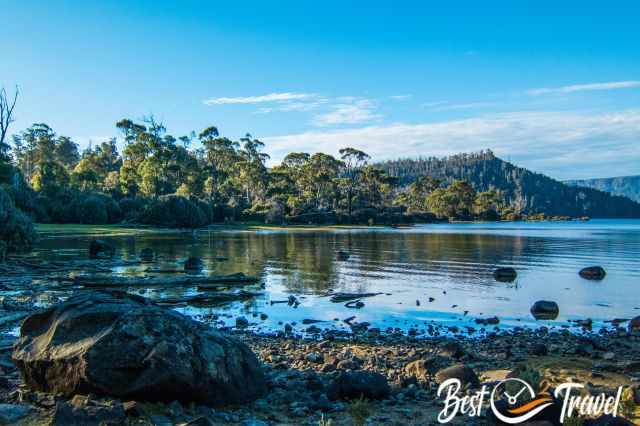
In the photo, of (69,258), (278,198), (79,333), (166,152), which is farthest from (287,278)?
(278,198)

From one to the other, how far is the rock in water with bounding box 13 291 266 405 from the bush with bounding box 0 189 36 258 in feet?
80.7

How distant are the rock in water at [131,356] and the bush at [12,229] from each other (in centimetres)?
2458

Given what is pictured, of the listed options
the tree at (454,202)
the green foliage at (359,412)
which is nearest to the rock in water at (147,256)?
the green foliage at (359,412)

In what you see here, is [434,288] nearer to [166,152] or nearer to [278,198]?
[166,152]

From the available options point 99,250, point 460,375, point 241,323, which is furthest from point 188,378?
point 99,250

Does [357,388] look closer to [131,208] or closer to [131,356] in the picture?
[131,356]

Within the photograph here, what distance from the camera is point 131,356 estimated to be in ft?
24.5

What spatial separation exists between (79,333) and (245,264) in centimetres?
2573

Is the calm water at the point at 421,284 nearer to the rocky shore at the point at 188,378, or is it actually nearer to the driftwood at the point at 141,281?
the driftwood at the point at 141,281

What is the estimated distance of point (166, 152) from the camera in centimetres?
10281

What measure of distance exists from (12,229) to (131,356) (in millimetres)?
27733

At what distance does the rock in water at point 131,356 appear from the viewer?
7406mm

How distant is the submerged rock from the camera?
28.0ft

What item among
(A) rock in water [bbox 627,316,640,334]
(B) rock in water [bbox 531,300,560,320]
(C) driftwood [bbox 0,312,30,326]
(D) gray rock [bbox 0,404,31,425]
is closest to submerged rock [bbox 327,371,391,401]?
(D) gray rock [bbox 0,404,31,425]
